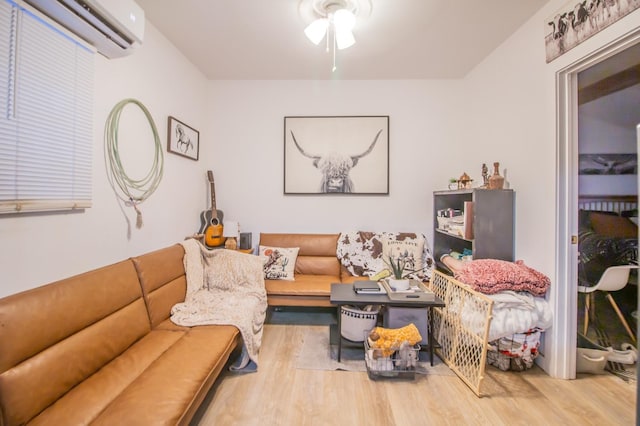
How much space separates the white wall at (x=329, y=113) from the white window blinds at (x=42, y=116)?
5.54ft

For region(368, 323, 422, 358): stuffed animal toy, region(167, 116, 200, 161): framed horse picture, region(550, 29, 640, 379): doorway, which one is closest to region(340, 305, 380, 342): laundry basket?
region(368, 323, 422, 358): stuffed animal toy

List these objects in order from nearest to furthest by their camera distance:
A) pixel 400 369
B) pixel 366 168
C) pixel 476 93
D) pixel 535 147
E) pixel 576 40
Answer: pixel 576 40 → pixel 400 369 → pixel 535 147 → pixel 476 93 → pixel 366 168

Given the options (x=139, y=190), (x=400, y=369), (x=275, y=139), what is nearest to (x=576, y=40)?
(x=400, y=369)

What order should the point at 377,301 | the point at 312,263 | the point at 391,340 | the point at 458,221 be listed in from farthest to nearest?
the point at 312,263 < the point at 458,221 < the point at 377,301 < the point at 391,340

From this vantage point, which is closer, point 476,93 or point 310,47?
point 310,47

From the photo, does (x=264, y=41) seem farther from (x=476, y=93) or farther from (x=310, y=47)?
(x=476, y=93)

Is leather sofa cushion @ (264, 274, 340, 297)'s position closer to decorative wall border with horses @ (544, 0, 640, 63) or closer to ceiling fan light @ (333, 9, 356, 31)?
ceiling fan light @ (333, 9, 356, 31)

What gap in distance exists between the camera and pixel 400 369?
1826mm

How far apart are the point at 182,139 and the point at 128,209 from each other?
3.28 ft

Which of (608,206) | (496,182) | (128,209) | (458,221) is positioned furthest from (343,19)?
(608,206)

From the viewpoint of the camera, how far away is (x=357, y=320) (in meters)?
2.03

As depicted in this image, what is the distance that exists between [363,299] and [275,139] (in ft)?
7.20

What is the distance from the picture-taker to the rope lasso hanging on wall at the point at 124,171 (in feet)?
5.80

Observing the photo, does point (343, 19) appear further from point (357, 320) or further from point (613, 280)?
point (613, 280)
